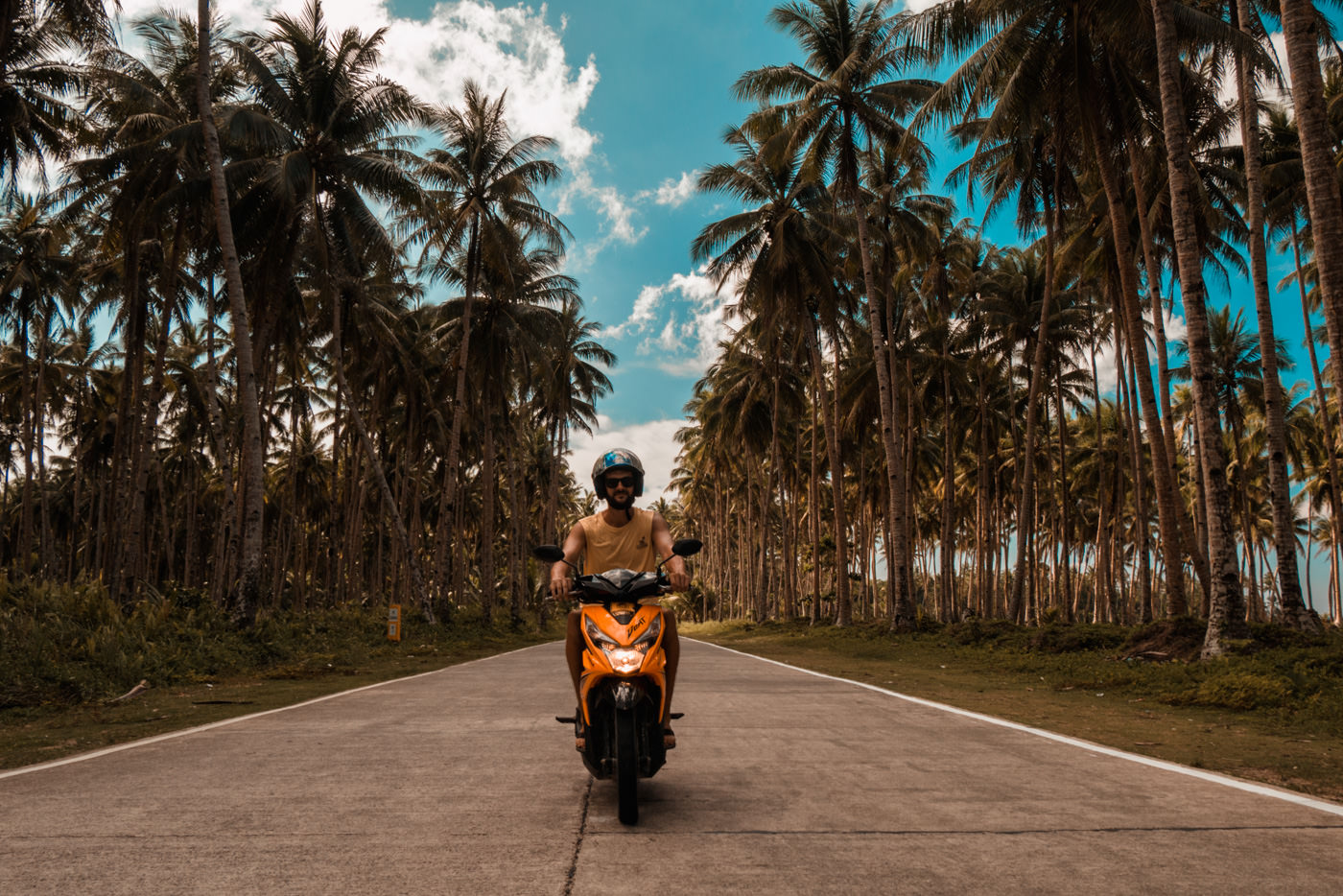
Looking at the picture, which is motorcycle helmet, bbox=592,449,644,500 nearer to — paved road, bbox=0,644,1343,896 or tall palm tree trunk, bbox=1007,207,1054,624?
paved road, bbox=0,644,1343,896

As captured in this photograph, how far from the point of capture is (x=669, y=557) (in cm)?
461

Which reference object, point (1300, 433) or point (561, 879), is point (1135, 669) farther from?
point (1300, 433)

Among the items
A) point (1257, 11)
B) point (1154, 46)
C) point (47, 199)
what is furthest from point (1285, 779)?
point (47, 199)

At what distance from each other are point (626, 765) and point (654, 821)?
0.31m

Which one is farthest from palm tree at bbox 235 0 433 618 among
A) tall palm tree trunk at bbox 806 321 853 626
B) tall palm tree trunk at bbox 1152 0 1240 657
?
tall palm tree trunk at bbox 1152 0 1240 657

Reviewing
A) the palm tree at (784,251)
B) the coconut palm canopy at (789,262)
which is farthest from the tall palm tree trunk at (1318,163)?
the palm tree at (784,251)

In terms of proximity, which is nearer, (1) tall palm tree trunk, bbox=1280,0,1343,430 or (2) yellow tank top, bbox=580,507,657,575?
(2) yellow tank top, bbox=580,507,657,575

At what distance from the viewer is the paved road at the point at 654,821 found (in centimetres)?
301

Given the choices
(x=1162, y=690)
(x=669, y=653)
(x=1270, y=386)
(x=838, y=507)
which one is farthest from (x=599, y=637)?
(x=838, y=507)

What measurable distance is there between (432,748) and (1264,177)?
1017 inches

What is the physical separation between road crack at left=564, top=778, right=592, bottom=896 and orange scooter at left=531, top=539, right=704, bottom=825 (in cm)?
18

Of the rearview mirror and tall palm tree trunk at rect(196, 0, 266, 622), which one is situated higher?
tall palm tree trunk at rect(196, 0, 266, 622)

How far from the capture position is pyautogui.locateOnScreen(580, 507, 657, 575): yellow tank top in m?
4.80

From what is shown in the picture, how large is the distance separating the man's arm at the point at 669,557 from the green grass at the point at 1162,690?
3633 mm
